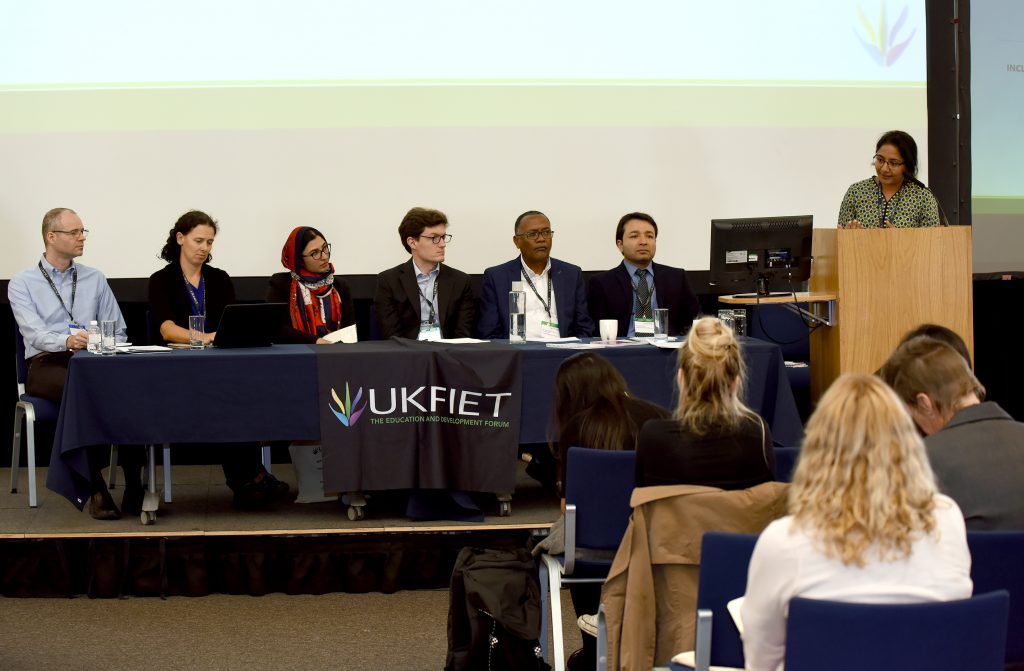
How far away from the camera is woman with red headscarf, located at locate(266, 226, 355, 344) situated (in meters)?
4.93

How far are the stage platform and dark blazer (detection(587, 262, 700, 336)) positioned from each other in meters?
1.34

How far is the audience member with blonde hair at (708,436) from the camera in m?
2.47

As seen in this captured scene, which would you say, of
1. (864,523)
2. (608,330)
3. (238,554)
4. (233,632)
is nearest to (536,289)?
(608,330)

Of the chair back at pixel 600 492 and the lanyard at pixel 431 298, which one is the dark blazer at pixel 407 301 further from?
the chair back at pixel 600 492

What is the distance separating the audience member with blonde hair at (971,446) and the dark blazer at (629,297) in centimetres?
295

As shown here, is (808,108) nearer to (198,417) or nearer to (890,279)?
(890,279)

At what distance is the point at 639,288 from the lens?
5238mm

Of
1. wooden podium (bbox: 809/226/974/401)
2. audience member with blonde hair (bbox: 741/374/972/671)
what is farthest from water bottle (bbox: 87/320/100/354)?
audience member with blonde hair (bbox: 741/374/972/671)

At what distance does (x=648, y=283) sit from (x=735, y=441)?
281cm

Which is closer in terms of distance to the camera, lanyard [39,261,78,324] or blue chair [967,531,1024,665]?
blue chair [967,531,1024,665]

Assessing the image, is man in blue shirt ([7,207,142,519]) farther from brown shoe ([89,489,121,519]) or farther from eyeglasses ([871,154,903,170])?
eyeglasses ([871,154,903,170])

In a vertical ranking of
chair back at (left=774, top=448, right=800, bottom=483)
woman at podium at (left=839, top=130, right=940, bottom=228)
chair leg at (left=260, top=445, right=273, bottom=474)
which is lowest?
chair leg at (left=260, top=445, right=273, bottom=474)

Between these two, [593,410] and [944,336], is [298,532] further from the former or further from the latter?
[944,336]

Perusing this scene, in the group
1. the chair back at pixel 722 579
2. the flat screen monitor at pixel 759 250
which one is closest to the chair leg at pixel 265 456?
the flat screen monitor at pixel 759 250
